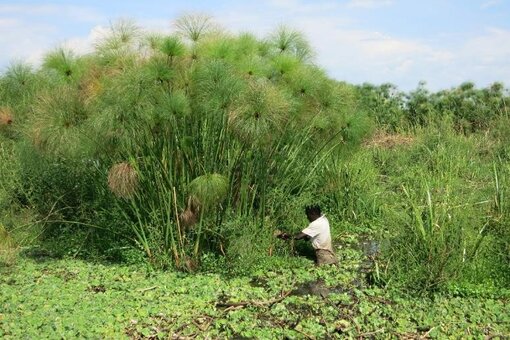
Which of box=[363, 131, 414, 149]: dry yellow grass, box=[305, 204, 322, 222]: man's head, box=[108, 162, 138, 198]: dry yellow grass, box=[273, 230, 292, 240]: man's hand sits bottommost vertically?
box=[273, 230, 292, 240]: man's hand

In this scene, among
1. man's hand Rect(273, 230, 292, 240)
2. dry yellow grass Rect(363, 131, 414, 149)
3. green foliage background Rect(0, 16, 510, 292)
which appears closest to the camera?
green foliage background Rect(0, 16, 510, 292)

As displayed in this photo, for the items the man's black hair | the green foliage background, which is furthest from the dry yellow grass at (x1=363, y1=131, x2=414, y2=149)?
the man's black hair

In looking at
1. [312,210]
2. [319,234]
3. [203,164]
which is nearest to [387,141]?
[312,210]

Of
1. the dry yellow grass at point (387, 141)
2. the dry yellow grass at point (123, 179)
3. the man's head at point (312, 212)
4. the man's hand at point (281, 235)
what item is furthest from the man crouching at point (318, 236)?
the dry yellow grass at point (387, 141)

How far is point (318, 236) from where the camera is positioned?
718cm

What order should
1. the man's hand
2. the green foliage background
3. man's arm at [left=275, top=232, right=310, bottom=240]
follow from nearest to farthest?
1. the green foliage background
2. man's arm at [left=275, top=232, right=310, bottom=240]
3. the man's hand

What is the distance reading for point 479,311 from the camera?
564 cm

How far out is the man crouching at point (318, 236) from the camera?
23.6ft

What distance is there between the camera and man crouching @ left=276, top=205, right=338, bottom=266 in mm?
7188

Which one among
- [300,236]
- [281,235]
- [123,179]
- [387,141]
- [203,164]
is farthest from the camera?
[387,141]

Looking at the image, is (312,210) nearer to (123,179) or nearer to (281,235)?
(281,235)

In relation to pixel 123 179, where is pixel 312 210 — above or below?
below

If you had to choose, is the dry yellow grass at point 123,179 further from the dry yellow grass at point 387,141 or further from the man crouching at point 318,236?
the dry yellow grass at point 387,141

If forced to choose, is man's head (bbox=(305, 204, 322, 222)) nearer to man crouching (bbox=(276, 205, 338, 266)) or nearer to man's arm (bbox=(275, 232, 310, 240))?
man crouching (bbox=(276, 205, 338, 266))
